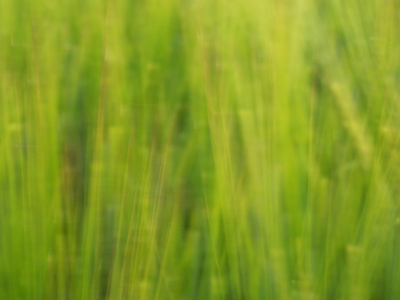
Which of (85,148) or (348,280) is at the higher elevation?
(85,148)

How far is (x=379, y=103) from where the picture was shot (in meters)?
0.95

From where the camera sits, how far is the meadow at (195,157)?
0.86 m

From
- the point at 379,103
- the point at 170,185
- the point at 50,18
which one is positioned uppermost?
the point at 50,18

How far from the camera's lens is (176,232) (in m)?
0.91

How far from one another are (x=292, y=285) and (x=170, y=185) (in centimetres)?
20

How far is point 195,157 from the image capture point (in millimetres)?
944

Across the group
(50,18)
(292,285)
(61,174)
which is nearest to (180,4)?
(50,18)

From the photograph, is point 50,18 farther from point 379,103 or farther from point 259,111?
point 379,103

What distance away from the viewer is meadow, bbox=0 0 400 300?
86cm

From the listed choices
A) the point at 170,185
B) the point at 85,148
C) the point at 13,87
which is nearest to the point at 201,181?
the point at 170,185

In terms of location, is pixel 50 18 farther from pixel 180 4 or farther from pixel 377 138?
pixel 377 138

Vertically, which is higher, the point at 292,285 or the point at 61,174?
the point at 61,174

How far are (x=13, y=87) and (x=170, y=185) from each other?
23 centimetres

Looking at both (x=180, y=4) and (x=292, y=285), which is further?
(x=180, y=4)
